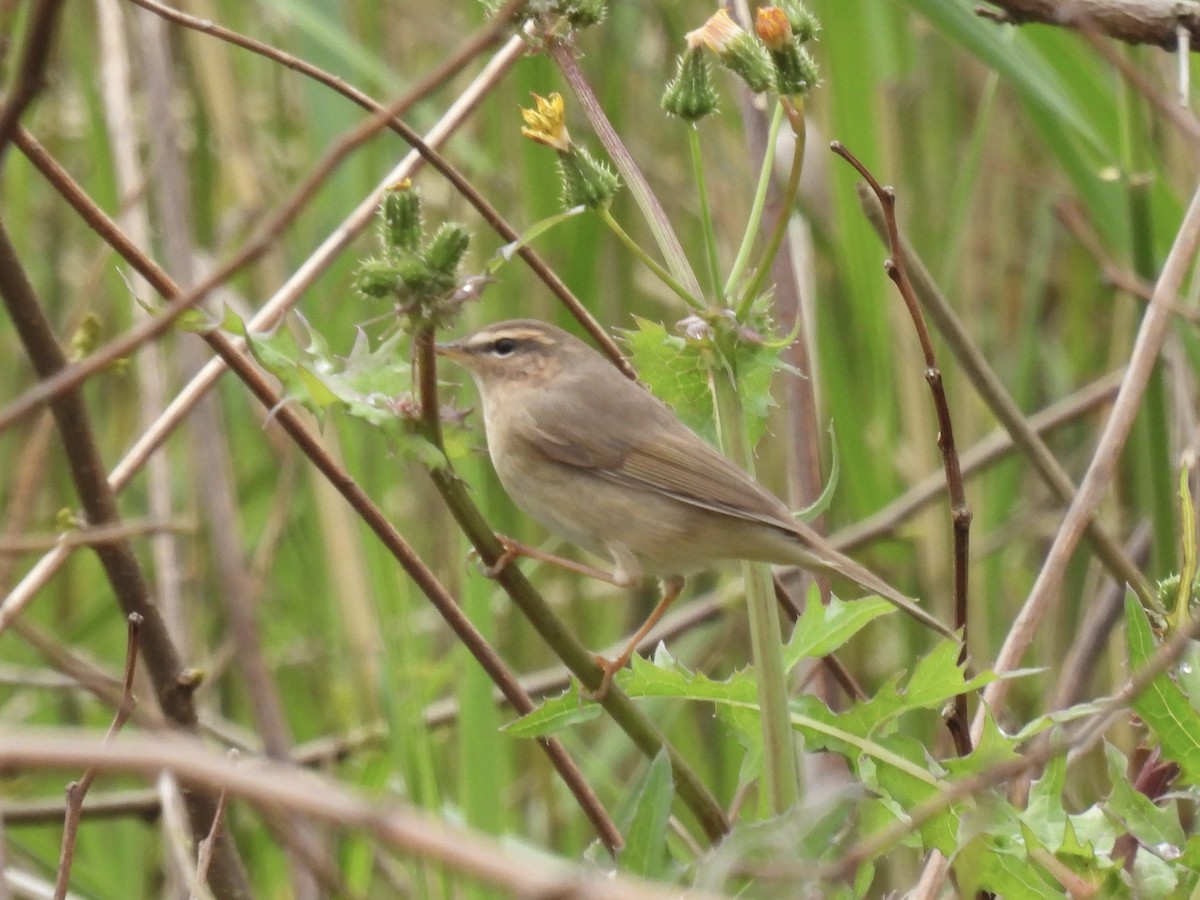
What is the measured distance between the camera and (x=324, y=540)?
3842mm

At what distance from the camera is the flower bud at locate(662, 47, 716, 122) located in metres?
2.00

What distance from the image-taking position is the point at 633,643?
2.55 meters

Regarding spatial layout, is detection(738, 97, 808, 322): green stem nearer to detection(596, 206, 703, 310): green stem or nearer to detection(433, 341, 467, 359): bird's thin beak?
detection(596, 206, 703, 310): green stem

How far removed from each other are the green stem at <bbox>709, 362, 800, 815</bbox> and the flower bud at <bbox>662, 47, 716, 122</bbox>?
1.18 feet

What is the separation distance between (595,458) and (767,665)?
4.31ft

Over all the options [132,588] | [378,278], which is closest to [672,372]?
[378,278]

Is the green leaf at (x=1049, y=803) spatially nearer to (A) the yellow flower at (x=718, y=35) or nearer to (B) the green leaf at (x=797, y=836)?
(B) the green leaf at (x=797, y=836)

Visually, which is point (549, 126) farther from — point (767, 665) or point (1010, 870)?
point (1010, 870)

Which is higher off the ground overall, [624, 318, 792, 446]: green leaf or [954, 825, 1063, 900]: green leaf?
[624, 318, 792, 446]: green leaf

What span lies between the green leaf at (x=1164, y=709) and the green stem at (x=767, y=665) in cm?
43

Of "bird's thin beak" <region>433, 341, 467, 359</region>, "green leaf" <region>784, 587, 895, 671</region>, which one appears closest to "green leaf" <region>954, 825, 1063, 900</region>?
"green leaf" <region>784, 587, 895, 671</region>

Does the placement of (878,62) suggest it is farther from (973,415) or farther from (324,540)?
(324,540)

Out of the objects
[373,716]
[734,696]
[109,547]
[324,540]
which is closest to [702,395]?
[734,696]

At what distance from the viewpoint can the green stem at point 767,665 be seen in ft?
6.20
